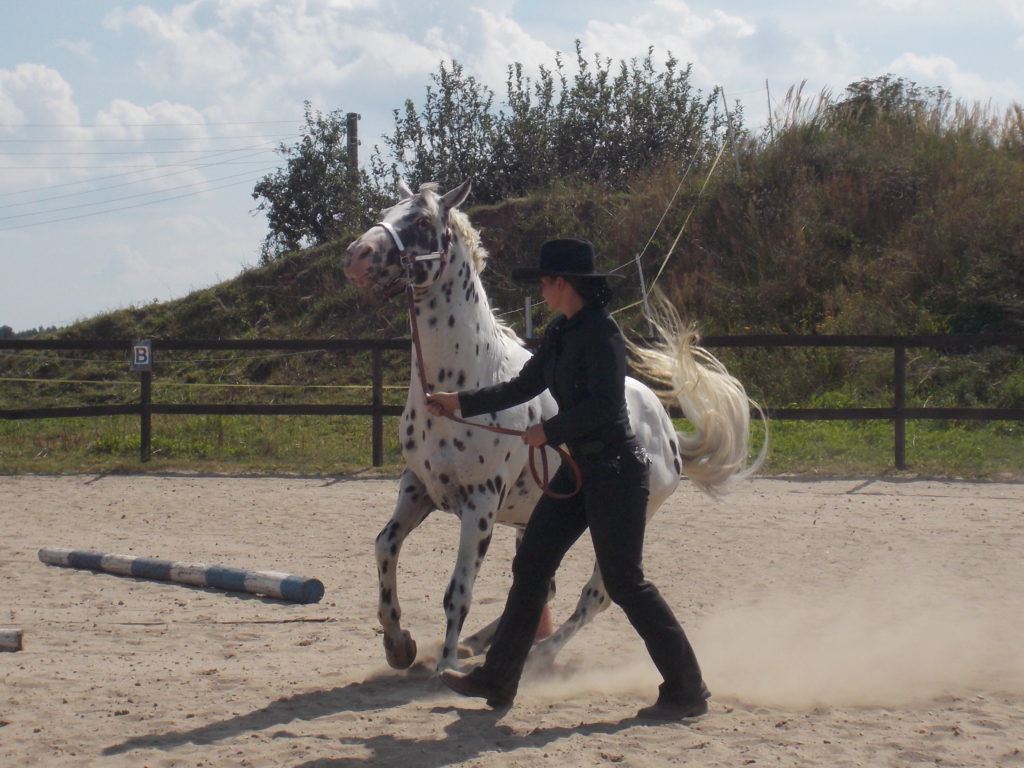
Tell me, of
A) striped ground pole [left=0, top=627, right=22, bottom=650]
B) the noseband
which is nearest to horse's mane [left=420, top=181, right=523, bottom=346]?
the noseband

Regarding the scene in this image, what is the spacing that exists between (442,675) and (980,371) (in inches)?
466

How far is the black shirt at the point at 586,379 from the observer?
3951mm

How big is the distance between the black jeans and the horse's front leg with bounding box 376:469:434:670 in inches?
26.9

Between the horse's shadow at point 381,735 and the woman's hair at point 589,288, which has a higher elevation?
the woman's hair at point 589,288

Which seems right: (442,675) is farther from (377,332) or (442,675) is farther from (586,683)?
(377,332)

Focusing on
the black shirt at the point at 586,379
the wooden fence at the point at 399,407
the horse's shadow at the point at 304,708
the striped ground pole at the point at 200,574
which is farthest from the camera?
the wooden fence at the point at 399,407

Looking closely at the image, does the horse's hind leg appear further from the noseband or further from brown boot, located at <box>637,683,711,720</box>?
the noseband

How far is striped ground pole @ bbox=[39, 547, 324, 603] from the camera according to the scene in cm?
591

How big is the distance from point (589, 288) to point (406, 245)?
937mm

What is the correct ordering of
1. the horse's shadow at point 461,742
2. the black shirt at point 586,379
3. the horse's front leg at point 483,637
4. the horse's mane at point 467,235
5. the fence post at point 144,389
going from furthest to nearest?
the fence post at point 144,389 < the horse's front leg at point 483,637 < the horse's mane at point 467,235 < the black shirt at point 586,379 < the horse's shadow at point 461,742

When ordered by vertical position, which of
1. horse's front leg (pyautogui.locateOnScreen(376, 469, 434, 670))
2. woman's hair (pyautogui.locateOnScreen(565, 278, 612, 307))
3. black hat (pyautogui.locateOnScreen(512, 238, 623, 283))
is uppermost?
black hat (pyautogui.locateOnScreen(512, 238, 623, 283))

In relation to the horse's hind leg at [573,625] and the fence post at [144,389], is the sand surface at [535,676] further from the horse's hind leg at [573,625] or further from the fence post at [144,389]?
the fence post at [144,389]

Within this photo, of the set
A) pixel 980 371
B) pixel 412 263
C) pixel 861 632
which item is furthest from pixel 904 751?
pixel 980 371

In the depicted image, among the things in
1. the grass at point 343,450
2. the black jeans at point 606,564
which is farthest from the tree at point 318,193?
the black jeans at point 606,564
